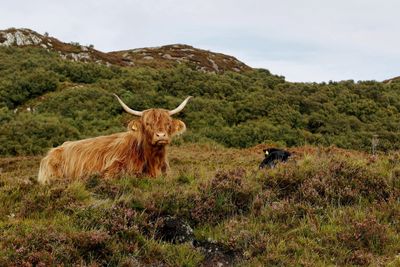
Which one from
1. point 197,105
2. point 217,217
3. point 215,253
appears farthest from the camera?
point 197,105

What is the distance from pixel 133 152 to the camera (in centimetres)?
878

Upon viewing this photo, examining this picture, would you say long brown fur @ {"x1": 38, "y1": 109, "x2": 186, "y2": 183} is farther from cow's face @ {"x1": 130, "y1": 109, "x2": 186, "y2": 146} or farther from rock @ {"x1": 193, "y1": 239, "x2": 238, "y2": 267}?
rock @ {"x1": 193, "y1": 239, "x2": 238, "y2": 267}

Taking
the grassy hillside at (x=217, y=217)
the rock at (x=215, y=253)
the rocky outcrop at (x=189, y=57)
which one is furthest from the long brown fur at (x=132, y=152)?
the rocky outcrop at (x=189, y=57)

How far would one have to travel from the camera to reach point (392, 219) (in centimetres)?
569

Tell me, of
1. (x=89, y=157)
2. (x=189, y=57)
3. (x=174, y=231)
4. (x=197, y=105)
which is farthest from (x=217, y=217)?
(x=189, y=57)

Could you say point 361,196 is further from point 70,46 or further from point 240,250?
point 70,46

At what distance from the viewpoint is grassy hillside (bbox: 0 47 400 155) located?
25266 mm

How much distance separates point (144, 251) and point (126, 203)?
93cm

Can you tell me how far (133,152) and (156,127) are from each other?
65 centimetres

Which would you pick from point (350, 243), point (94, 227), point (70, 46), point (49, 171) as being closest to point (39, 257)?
point (94, 227)

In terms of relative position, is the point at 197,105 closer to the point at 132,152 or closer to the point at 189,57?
the point at 132,152

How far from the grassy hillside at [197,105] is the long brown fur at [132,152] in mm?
13314

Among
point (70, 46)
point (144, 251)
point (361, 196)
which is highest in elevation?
point (70, 46)

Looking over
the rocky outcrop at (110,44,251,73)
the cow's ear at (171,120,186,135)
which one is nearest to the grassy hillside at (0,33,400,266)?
the cow's ear at (171,120,186,135)
